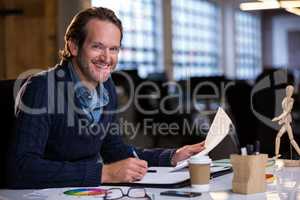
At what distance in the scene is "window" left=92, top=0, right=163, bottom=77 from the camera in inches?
298

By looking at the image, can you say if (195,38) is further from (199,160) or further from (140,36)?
(199,160)

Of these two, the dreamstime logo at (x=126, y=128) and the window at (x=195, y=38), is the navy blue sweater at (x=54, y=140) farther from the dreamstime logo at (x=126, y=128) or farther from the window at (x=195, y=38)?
the window at (x=195, y=38)

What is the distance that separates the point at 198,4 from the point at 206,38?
0.72 m

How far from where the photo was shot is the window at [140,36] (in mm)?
7562

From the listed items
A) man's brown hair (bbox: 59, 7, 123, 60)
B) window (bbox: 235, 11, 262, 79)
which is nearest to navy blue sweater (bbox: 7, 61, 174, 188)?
man's brown hair (bbox: 59, 7, 123, 60)

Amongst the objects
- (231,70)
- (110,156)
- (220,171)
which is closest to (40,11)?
(110,156)

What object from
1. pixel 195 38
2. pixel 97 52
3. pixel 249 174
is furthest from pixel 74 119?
pixel 195 38

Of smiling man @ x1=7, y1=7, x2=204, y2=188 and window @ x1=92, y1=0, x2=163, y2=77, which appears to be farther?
window @ x1=92, y1=0, x2=163, y2=77

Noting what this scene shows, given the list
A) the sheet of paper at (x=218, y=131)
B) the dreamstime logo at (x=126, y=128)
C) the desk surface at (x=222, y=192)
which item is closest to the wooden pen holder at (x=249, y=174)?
Result: the desk surface at (x=222, y=192)

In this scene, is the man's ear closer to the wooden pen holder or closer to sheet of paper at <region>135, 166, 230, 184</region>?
sheet of paper at <region>135, 166, 230, 184</region>

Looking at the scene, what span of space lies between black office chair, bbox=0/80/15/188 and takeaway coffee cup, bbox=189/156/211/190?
621mm

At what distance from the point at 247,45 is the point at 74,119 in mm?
10890

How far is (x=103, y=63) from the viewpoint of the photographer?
1849 millimetres

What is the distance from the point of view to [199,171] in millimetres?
1531
